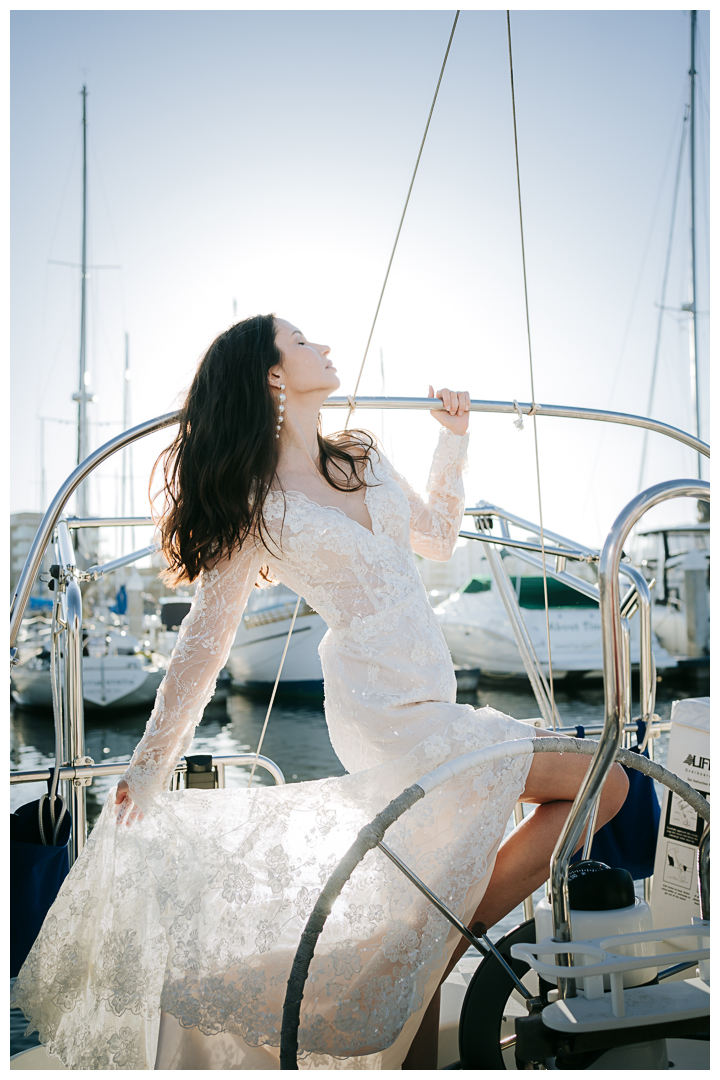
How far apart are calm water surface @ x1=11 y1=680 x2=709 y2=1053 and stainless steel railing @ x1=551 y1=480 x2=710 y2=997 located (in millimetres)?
6946

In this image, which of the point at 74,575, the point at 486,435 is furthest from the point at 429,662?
the point at 74,575

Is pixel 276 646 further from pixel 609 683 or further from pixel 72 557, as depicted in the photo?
pixel 609 683

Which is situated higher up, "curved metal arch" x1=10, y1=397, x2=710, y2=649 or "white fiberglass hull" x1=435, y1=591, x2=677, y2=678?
"curved metal arch" x1=10, y1=397, x2=710, y2=649

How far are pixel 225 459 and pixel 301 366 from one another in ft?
0.91

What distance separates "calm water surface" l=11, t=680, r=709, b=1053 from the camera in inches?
334

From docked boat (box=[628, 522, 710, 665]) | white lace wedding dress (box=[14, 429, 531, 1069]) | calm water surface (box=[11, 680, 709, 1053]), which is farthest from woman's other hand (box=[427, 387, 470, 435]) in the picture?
docked boat (box=[628, 522, 710, 665])

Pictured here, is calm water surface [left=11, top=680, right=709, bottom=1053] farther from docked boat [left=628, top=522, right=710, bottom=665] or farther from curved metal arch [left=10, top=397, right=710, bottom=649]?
curved metal arch [left=10, top=397, right=710, bottom=649]

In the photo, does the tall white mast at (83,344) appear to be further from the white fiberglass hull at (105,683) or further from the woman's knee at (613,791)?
the woman's knee at (613,791)

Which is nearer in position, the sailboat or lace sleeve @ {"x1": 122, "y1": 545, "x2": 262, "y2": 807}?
lace sleeve @ {"x1": 122, "y1": 545, "x2": 262, "y2": 807}

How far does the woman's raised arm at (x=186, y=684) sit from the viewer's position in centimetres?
126

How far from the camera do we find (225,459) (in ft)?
4.89

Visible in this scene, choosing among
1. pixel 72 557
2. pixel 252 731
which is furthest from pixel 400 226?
pixel 252 731

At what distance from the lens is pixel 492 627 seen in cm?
1535
